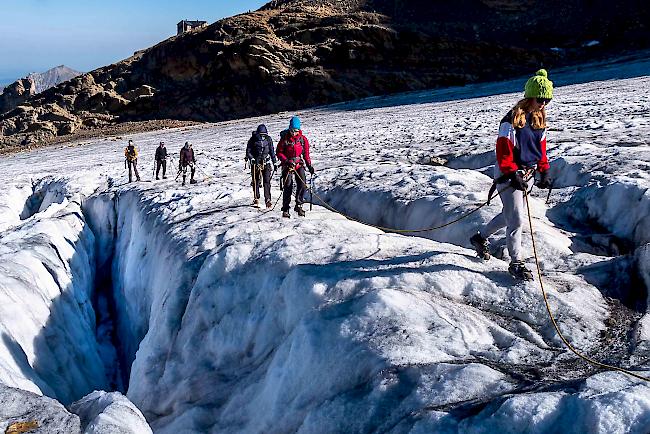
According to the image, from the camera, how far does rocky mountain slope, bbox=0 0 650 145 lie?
161 ft

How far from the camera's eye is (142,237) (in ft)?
34.5

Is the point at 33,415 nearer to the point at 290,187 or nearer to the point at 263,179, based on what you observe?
the point at 290,187

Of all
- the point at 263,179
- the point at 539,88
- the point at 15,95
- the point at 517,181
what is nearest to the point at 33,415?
the point at 517,181

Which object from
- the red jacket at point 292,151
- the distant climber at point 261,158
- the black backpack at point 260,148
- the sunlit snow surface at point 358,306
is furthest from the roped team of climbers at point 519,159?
the black backpack at point 260,148

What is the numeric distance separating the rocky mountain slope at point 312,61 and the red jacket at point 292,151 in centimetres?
3997

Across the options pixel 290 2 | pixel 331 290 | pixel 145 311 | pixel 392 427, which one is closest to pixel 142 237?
pixel 145 311

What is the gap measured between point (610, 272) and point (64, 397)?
6.68 meters

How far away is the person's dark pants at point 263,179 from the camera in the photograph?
10328mm

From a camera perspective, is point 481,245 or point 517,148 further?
point 481,245

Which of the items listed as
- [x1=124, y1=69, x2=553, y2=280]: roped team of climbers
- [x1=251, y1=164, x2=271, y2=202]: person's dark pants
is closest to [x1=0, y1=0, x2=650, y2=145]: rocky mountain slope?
[x1=251, y1=164, x2=271, y2=202]: person's dark pants

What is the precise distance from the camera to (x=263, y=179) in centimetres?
1055

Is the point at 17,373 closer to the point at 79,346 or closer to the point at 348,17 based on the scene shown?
the point at 79,346

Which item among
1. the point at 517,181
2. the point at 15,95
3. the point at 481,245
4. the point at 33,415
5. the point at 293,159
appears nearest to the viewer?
the point at 33,415

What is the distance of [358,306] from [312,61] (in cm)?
4817
